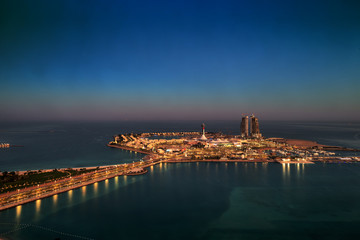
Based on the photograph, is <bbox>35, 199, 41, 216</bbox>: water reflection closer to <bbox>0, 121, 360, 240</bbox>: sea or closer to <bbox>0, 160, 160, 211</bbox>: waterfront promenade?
<bbox>0, 121, 360, 240</bbox>: sea

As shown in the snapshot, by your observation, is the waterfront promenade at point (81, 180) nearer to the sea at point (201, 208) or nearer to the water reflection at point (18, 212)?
the water reflection at point (18, 212)

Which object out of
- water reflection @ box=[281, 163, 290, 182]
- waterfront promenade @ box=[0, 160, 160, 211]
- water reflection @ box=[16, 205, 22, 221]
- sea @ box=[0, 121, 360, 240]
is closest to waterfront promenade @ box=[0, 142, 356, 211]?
waterfront promenade @ box=[0, 160, 160, 211]

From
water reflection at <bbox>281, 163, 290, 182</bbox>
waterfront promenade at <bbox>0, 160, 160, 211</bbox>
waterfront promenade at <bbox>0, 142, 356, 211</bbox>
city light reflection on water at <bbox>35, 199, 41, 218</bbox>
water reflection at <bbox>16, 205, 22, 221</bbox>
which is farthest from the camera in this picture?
water reflection at <bbox>281, 163, 290, 182</bbox>

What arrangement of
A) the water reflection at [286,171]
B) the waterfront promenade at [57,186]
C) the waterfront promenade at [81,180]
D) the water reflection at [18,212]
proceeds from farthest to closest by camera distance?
the water reflection at [286,171], the waterfront promenade at [81,180], the waterfront promenade at [57,186], the water reflection at [18,212]

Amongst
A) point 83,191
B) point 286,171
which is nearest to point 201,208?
point 83,191

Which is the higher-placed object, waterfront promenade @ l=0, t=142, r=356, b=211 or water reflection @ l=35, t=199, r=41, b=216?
waterfront promenade @ l=0, t=142, r=356, b=211

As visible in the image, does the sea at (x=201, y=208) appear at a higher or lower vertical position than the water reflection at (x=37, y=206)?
lower

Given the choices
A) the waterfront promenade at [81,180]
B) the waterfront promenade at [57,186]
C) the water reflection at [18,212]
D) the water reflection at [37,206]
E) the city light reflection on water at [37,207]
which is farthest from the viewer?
the waterfront promenade at [81,180]

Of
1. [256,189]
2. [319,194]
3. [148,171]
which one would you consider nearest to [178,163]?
[148,171]

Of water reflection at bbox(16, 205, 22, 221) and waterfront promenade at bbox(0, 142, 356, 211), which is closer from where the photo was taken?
water reflection at bbox(16, 205, 22, 221)

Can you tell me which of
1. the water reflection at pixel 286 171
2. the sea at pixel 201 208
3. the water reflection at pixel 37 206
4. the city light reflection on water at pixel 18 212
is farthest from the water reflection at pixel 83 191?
the water reflection at pixel 286 171

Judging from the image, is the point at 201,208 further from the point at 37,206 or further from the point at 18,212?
the point at 18,212

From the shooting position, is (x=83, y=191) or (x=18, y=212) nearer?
(x=18, y=212)

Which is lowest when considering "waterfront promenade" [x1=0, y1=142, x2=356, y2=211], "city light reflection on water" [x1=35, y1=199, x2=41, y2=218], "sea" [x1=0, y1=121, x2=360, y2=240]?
"sea" [x1=0, y1=121, x2=360, y2=240]
